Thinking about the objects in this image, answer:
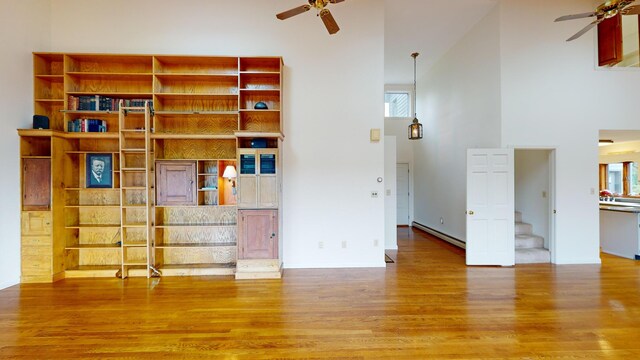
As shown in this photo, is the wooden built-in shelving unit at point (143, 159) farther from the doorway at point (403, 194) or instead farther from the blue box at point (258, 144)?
the doorway at point (403, 194)

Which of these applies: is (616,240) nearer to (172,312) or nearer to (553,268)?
(553,268)

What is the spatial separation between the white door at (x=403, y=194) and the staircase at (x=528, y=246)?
10.5 ft

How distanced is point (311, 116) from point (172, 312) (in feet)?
10.6

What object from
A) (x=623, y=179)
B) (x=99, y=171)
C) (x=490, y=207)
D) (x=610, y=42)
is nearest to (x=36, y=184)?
(x=99, y=171)

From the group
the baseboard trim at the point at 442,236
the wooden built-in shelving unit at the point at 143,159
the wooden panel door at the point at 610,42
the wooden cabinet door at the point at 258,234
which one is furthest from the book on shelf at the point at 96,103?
the wooden panel door at the point at 610,42

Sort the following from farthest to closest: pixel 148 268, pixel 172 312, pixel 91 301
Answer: pixel 148 268 → pixel 91 301 → pixel 172 312

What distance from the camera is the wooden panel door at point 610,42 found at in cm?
441

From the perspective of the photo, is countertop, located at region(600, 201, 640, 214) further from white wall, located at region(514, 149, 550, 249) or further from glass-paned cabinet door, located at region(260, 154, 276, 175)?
glass-paned cabinet door, located at region(260, 154, 276, 175)

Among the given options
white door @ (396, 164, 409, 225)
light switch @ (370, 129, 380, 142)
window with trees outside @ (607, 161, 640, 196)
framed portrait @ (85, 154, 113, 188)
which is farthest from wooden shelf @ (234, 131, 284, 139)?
window with trees outside @ (607, 161, 640, 196)

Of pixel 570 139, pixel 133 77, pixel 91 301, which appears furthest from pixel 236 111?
pixel 570 139

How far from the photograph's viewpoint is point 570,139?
4691 mm

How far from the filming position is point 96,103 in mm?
4129

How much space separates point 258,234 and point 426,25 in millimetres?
4964

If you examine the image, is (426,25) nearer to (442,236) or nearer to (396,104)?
(396,104)
